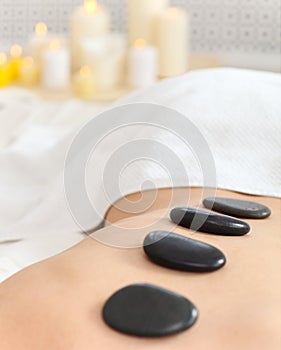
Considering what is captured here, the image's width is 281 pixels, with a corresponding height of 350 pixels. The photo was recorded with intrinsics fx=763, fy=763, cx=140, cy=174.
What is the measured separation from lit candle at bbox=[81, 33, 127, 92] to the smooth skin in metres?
1.36

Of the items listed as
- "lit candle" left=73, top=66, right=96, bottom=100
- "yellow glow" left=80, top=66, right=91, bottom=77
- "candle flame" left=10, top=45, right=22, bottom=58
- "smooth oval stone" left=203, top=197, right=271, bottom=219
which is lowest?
"lit candle" left=73, top=66, right=96, bottom=100

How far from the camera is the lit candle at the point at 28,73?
2039 millimetres

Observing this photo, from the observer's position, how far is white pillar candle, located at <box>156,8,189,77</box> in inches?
83.4

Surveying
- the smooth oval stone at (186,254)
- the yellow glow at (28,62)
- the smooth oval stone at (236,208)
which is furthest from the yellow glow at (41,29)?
the smooth oval stone at (186,254)

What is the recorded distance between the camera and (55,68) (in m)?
2.03

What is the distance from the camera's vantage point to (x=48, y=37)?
85.4 inches

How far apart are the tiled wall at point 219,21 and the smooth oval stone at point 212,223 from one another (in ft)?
5.53

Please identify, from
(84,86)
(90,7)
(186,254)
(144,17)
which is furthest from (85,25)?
(186,254)

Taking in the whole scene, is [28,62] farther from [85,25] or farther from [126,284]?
[126,284]

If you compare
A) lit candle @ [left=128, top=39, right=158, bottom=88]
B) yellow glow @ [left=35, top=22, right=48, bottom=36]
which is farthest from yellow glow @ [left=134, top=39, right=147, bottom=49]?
yellow glow @ [left=35, top=22, right=48, bottom=36]

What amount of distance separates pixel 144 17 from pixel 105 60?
20 cm

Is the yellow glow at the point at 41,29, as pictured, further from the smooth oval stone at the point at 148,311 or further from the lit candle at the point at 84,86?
the smooth oval stone at the point at 148,311

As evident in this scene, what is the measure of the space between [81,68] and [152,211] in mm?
1309

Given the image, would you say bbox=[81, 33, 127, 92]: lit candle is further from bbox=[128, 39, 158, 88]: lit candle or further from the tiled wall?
the tiled wall
